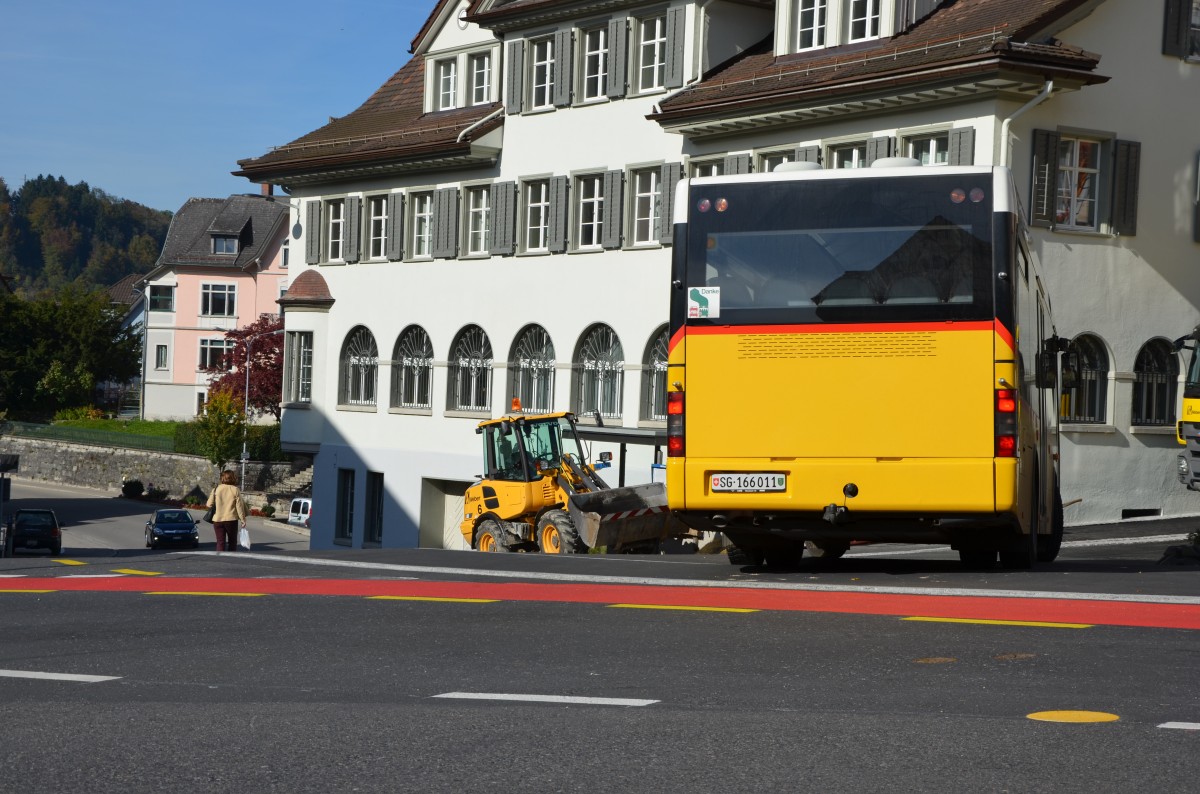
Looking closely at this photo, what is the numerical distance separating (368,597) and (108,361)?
97387 millimetres

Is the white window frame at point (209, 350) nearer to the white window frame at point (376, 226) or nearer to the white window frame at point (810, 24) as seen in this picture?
the white window frame at point (376, 226)

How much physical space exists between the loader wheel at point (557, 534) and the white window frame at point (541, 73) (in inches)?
577

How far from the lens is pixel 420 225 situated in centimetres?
4509

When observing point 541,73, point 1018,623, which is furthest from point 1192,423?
point 1018,623

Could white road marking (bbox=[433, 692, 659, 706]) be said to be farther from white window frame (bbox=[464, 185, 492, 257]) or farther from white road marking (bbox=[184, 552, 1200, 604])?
white window frame (bbox=[464, 185, 492, 257])

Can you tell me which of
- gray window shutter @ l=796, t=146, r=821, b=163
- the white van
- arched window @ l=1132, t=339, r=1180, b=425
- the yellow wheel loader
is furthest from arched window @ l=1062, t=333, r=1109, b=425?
the white van

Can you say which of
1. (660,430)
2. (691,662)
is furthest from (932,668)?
(660,430)

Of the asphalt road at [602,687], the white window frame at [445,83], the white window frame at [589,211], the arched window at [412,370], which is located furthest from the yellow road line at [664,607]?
the white window frame at [445,83]

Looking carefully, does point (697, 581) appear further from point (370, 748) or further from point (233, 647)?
point (370, 748)

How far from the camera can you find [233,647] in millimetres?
10586

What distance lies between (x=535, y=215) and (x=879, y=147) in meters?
10.7

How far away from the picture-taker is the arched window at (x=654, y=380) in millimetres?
37844

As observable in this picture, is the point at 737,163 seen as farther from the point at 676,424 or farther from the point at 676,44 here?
the point at 676,424

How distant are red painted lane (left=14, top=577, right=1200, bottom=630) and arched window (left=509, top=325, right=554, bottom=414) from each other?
24148mm
